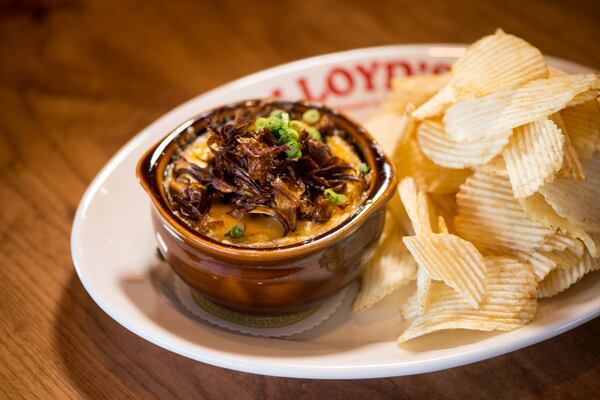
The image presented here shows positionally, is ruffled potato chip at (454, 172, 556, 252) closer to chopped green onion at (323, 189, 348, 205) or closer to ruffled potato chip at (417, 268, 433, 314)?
ruffled potato chip at (417, 268, 433, 314)

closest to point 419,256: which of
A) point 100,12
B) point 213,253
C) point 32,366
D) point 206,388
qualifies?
point 213,253

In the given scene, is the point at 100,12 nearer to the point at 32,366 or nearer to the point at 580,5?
the point at 32,366

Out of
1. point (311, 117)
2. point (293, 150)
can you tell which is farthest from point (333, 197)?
point (311, 117)

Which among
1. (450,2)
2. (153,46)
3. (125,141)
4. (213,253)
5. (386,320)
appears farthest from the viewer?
(450,2)

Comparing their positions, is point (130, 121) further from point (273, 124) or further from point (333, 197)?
point (333, 197)

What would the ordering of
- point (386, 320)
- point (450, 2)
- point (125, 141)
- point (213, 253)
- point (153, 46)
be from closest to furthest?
1. point (213, 253)
2. point (386, 320)
3. point (125, 141)
4. point (153, 46)
5. point (450, 2)

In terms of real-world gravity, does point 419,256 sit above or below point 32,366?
above

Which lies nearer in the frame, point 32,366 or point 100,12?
point 32,366
